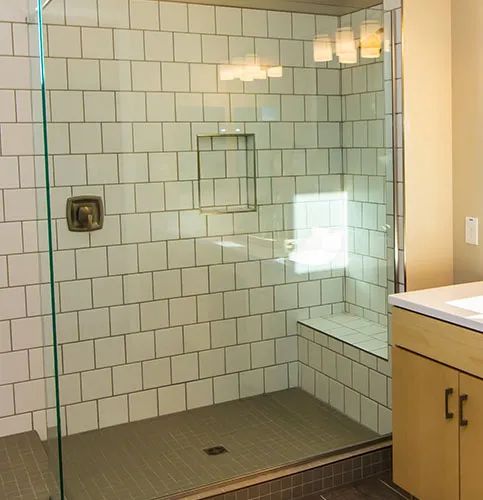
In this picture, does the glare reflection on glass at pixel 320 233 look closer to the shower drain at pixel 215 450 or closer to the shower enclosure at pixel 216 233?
the shower enclosure at pixel 216 233

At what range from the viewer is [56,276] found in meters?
3.09

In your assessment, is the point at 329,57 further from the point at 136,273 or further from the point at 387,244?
the point at 136,273

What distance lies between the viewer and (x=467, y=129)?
110 inches

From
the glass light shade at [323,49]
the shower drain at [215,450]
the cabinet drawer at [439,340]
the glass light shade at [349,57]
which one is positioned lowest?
the shower drain at [215,450]

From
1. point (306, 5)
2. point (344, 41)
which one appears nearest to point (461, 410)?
point (344, 41)

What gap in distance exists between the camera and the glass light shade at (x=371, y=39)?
316 centimetres

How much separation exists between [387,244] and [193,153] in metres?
0.99

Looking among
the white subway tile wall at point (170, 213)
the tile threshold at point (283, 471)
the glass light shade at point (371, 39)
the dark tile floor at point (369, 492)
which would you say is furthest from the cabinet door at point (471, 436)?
the glass light shade at point (371, 39)

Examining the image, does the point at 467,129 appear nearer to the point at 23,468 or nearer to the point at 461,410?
the point at 461,410

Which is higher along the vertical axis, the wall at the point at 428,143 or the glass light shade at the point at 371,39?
the glass light shade at the point at 371,39

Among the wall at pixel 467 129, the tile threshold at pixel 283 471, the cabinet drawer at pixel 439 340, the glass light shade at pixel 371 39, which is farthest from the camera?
the glass light shade at pixel 371 39

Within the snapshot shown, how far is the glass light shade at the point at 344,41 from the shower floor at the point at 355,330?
1308mm

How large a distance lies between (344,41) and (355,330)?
1.41 m

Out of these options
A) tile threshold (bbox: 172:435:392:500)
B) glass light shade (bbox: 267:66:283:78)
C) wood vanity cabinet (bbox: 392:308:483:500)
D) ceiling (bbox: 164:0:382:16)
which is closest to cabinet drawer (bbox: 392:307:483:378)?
wood vanity cabinet (bbox: 392:308:483:500)
